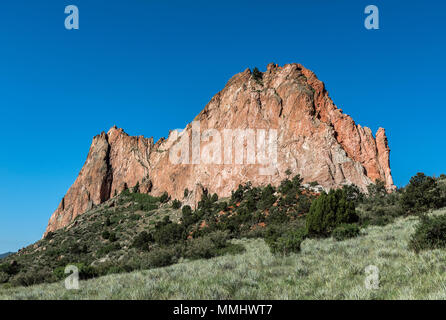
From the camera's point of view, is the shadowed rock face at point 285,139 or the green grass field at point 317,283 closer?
the green grass field at point 317,283

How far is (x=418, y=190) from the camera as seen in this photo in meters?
23.5

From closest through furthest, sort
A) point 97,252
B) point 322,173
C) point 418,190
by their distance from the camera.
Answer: point 418,190 → point 97,252 → point 322,173

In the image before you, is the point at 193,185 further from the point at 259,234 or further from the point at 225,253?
the point at 225,253

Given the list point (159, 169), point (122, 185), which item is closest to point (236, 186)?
point (159, 169)

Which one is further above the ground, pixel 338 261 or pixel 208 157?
pixel 208 157

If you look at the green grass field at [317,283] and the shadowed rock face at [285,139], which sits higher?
the shadowed rock face at [285,139]

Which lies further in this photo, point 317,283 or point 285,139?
point 285,139

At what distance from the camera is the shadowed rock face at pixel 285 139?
55.7 meters

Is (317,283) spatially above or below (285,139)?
below

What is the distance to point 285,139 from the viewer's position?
202ft

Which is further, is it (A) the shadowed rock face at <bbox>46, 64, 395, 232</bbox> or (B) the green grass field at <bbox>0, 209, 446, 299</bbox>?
(A) the shadowed rock face at <bbox>46, 64, 395, 232</bbox>

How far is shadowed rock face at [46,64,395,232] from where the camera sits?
5569 cm

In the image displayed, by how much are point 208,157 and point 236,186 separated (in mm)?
13514

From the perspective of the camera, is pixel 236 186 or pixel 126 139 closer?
pixel 236 186
